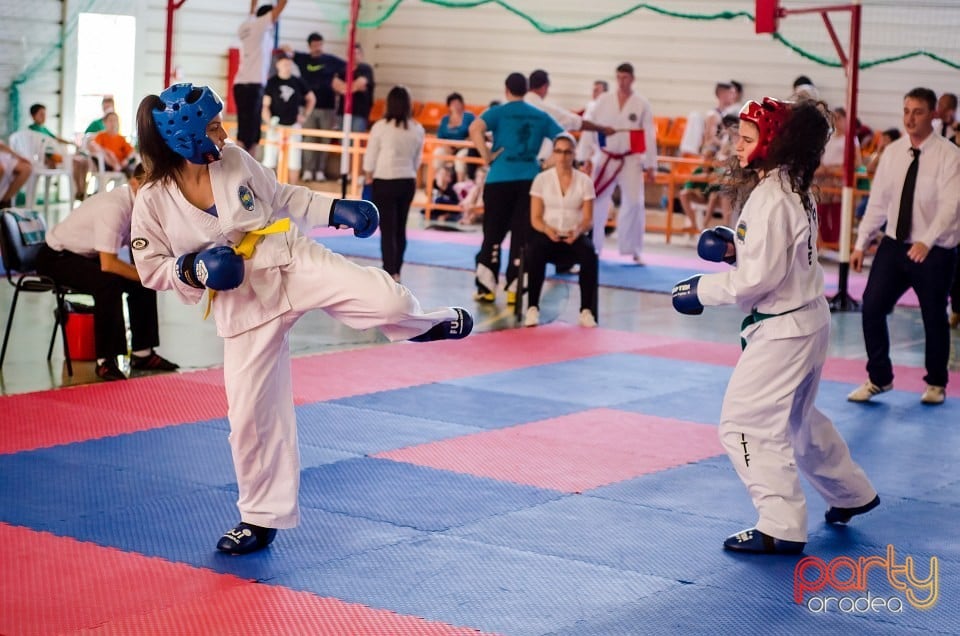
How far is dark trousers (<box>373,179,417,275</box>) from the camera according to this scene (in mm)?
10961

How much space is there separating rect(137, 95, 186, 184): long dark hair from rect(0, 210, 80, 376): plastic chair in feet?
10.5

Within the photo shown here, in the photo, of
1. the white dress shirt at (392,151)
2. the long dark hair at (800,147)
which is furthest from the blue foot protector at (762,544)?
the white dress shirt at (392,151)

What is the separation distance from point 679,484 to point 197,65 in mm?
15276

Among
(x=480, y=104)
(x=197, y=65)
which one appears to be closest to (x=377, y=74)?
(x=480, y=104)

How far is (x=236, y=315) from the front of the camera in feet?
14.5

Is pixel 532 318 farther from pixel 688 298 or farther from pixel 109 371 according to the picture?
pixel 688 298

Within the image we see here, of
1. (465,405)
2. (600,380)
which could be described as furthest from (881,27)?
(465,405)

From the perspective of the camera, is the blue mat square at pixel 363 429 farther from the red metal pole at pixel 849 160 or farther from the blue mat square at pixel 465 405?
the red metal pole at pixel 849 160

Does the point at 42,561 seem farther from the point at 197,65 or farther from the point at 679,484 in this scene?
the point at 197,65

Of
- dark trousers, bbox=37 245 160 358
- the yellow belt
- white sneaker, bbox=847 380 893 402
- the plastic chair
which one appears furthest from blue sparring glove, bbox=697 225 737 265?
the plastic chair

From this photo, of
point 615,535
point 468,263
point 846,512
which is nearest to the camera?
point 615,535

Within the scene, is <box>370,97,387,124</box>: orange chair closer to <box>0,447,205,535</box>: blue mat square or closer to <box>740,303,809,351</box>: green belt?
<box>0,447,205,535</box>: blue mat square

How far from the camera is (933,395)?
7586 millimetres

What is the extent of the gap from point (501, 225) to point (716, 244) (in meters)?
6.18
